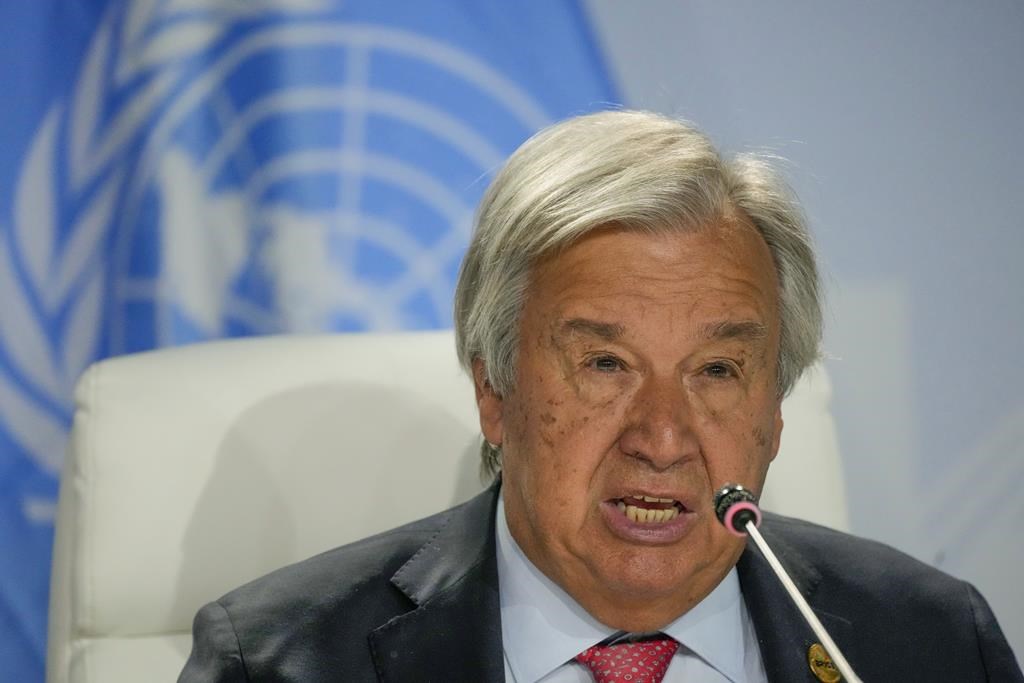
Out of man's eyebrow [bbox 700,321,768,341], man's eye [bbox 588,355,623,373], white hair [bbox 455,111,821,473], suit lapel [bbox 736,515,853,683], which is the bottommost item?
suit lapel [bbox 736,515,853,683]

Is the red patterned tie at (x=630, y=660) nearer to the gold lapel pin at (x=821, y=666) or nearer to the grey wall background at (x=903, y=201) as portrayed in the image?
the gold lapel pin at (x=821, y=666)

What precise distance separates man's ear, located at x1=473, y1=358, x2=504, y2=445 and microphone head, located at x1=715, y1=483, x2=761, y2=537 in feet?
1.47

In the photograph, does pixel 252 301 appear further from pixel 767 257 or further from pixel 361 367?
pixel 767 257

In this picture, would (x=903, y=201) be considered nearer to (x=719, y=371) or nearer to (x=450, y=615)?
(x=719, y=371)

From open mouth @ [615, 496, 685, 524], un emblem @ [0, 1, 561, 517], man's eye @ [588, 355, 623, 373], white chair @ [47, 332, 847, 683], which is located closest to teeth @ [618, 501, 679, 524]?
open mouth @ [615, 496, 685, 524]

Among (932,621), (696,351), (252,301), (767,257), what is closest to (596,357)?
(696,351)

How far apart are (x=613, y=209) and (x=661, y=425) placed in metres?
0.28

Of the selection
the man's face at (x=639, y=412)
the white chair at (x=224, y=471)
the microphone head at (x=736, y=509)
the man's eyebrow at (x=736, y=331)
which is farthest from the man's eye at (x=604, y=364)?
the white chair at (x=224, y=471)

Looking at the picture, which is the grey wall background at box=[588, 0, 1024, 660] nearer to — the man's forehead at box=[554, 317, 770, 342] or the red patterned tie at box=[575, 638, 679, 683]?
the man's forehead at box=[554, 317, 770, 342]

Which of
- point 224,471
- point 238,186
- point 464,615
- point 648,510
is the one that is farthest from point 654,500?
point 238,186

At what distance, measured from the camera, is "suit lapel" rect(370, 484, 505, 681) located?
1713 millimetres

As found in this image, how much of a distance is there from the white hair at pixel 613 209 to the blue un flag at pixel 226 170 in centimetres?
73

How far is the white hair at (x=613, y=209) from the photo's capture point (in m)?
1.72

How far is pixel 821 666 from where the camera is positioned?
181cm
